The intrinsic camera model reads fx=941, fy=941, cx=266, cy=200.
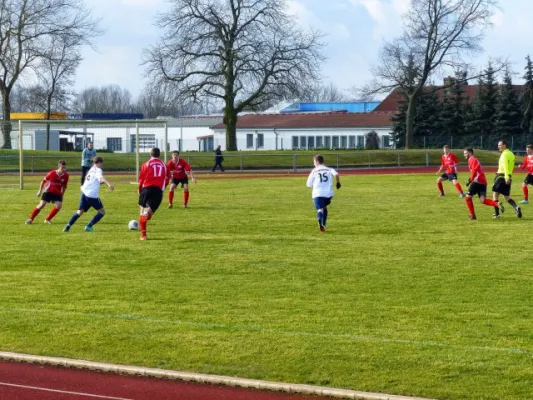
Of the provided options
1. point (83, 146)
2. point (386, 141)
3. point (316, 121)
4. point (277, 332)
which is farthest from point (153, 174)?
point (316, 121)

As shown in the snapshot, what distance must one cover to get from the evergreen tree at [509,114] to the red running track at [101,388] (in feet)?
231

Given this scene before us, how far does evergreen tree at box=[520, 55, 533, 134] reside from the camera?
76.5 m

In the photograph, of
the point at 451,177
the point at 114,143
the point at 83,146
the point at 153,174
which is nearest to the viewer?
the point at 153,174

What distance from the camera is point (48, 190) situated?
21844mm

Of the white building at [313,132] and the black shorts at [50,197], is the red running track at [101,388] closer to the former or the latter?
the black shorts at [50,197]

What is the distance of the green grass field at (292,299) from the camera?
9.30 meters

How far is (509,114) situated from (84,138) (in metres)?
42.1

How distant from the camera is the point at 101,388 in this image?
8.77 metres

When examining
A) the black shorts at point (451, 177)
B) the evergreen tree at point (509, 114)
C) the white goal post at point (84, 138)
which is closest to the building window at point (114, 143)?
the white goal post at point (84, 138)

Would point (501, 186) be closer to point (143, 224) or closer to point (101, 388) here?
point (143, 224)

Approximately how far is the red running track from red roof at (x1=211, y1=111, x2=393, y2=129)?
77796mm

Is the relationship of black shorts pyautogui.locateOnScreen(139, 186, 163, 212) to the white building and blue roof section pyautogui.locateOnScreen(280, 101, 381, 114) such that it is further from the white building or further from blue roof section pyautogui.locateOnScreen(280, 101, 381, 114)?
blue roof section pyautogui.locateOnScreen(280, 101, 381, 114)

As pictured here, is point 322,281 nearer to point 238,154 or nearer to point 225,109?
point 238,154

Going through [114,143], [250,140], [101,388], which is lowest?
[101,388]
